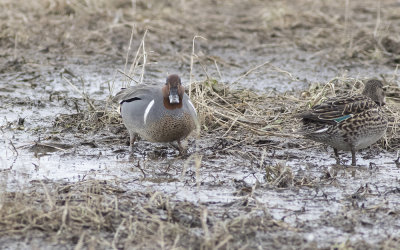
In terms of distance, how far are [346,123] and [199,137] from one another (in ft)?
5.23

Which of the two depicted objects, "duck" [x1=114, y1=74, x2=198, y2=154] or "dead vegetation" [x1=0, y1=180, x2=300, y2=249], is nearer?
"dead vegetation" [x1=0, y1=180, x2=300, y2=249]

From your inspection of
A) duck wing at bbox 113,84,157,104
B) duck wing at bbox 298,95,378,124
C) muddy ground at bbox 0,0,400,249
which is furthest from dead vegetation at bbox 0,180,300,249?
duck wing at bbox 113,84,157,104

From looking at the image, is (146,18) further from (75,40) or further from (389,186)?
(389,186)

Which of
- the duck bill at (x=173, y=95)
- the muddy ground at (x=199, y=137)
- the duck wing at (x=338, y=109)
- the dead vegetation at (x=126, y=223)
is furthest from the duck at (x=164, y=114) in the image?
the dead vegetation at (x=126, y=223)

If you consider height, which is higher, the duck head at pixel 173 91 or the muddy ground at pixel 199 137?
the duck head at pixel 173 91

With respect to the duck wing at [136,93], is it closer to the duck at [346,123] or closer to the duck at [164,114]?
the duck at [164,114]

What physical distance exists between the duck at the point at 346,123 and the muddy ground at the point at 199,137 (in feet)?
0.84

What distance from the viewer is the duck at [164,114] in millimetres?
6656

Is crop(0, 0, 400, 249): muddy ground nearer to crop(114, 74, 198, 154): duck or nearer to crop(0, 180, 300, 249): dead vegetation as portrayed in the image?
crop(0, 180, 300, 249): dead vegetation

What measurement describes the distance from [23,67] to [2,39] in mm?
1167

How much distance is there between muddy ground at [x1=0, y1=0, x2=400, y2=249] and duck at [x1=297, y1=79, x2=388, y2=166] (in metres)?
0.26

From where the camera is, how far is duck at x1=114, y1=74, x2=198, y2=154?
21.8 feet

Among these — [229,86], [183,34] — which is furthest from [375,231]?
[183,34]

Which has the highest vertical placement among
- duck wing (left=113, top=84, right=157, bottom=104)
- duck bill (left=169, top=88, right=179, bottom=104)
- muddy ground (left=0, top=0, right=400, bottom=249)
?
duck bill (left=169, top=88, right=179, bottom=104)
